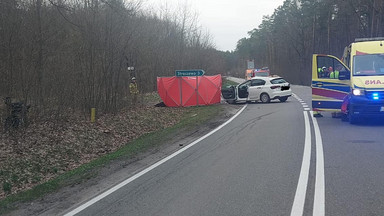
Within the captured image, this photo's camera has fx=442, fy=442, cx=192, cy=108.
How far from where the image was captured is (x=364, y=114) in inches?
575

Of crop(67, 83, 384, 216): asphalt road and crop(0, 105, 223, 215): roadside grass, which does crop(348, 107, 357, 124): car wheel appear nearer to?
crop(67, 83, 384, 216): asphalt road

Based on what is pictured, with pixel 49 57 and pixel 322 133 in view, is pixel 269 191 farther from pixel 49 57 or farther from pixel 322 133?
pixel 49 57

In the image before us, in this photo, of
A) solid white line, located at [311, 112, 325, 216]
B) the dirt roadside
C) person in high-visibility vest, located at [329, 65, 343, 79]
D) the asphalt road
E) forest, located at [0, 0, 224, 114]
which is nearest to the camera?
solid white line, located at [311, 112, 325, 216]

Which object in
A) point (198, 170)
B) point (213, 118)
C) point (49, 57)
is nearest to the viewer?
point (198, 170)

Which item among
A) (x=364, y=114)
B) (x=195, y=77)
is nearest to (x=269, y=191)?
(x=364, y=114)

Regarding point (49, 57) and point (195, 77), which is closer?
point (49, 57)

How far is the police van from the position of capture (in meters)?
14.5

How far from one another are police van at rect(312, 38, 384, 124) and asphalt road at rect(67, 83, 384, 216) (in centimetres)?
169

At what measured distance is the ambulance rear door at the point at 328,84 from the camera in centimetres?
1636

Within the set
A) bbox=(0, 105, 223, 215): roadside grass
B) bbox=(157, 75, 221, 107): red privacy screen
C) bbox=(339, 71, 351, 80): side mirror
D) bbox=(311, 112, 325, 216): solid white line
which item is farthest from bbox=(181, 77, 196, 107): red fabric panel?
bbox=(311, 112, 325, 216): solid white line

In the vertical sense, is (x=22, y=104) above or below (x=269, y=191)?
above

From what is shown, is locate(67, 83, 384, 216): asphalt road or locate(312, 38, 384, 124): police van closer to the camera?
locate(67, 83, 384, 216): asphalt road

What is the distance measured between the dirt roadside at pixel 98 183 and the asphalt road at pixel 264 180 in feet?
1.14

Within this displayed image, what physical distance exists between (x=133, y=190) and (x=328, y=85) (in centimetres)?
1111
